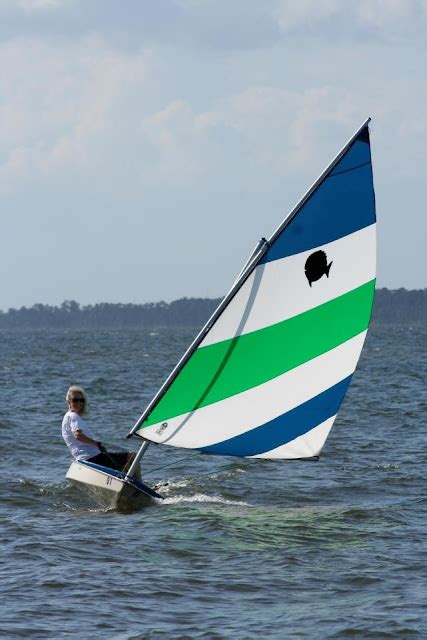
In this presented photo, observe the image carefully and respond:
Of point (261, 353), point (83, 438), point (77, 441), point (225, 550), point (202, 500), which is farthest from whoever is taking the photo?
point (202, 500)

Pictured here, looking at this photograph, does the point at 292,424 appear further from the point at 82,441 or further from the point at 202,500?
the point at 82,441

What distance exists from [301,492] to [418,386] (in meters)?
23.2

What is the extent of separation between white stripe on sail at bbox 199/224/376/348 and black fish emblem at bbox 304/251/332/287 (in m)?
0.05

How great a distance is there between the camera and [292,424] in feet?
52.7

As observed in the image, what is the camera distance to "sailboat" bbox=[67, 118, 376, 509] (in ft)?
50.4

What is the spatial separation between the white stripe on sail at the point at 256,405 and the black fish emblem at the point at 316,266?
38.9 inches

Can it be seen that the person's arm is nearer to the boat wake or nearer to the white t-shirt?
the white t-shirt

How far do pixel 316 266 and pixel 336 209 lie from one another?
76cm

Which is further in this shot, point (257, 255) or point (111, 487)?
point (111, 487)

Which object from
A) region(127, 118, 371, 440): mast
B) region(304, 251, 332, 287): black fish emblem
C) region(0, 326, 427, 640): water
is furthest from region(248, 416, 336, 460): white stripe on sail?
region(304, 251, 332, 287): black fish emblem

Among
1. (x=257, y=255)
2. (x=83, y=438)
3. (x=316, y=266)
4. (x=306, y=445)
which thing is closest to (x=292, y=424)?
(x=306, y=445)

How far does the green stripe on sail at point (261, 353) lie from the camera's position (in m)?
15.7

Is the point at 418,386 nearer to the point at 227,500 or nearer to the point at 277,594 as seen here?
the point at 227,500

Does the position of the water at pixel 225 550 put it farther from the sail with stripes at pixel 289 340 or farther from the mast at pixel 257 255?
the mast at pixel 257 255
